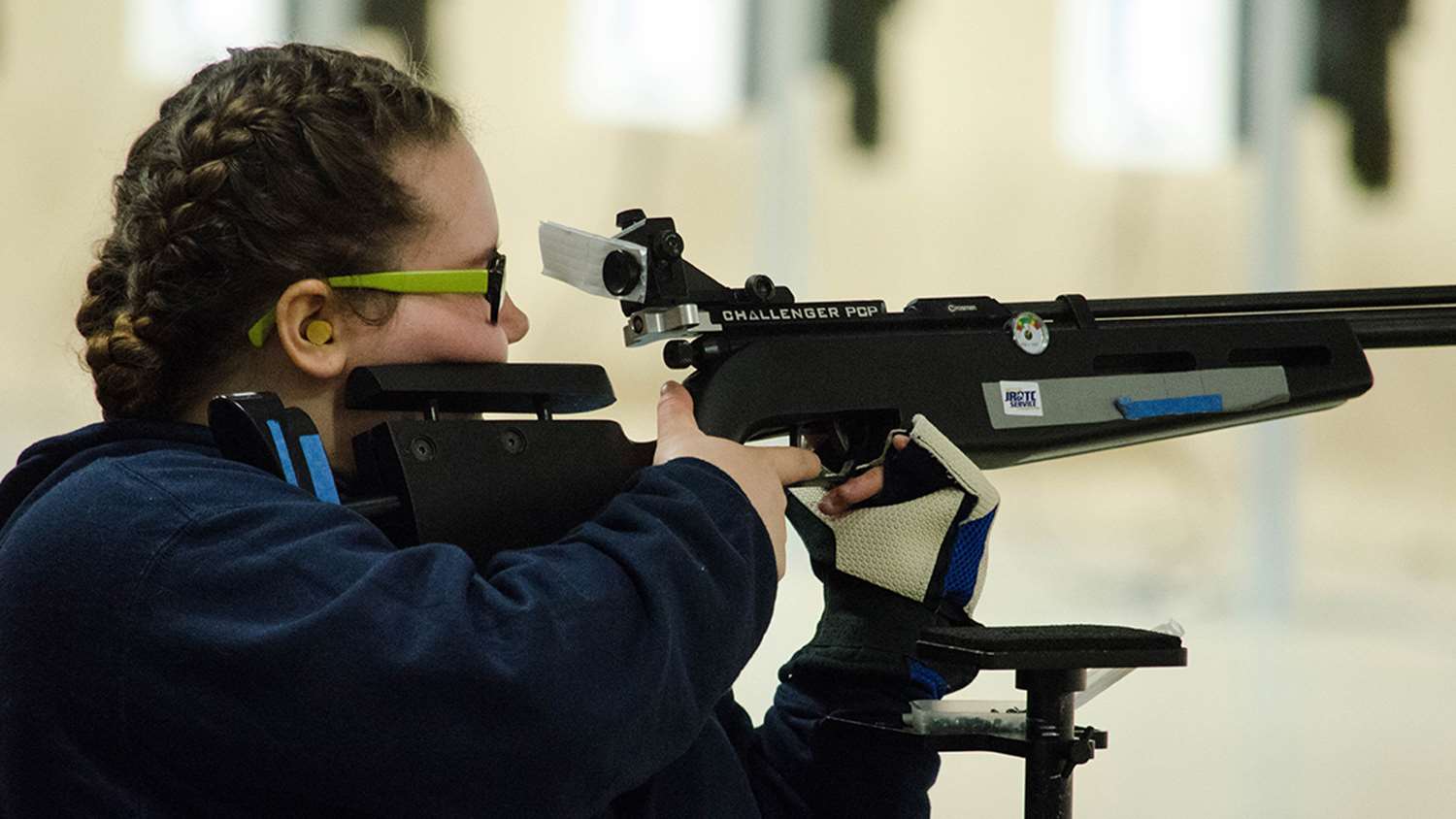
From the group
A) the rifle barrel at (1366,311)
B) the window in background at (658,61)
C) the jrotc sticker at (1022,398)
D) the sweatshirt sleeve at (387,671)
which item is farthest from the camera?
the window in background at (658,61)

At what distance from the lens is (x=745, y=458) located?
0.94 meters

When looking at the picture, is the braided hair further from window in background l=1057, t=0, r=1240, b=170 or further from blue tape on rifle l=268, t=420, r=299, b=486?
window in background l=1057, t=0, r=1240, b=170

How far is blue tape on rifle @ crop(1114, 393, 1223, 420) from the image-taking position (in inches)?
48.8

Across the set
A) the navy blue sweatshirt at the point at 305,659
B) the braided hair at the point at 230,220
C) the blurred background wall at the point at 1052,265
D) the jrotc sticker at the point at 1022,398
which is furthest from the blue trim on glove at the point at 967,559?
the blurred background wall at the point at 1052,265

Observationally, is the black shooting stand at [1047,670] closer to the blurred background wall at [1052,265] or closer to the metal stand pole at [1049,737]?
the metal stand pole at [1049,737]

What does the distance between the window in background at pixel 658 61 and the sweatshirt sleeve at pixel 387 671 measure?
2.02 metres

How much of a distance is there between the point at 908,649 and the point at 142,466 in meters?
0.53

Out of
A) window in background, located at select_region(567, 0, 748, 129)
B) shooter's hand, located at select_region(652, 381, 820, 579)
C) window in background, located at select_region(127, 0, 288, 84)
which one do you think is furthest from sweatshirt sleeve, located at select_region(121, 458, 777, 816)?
window in background, located at select_region(567, 0, 748, 129)

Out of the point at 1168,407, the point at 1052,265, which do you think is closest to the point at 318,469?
the point at 1168,407

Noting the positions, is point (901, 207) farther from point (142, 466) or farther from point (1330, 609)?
point (142, 466)

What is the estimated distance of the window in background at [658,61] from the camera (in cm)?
272

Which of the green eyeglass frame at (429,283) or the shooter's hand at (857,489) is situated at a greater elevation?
the green eyeglass frame at (429,283)

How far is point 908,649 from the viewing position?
42.8 inches

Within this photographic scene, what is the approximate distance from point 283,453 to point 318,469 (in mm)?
23
